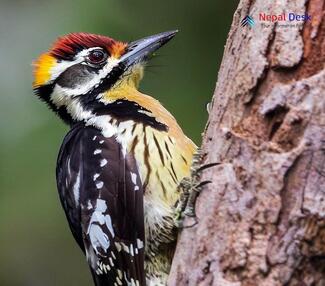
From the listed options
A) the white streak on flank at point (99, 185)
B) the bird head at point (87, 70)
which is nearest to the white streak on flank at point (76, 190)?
the white streak on flank at point (99, 185)

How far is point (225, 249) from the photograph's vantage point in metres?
2.92

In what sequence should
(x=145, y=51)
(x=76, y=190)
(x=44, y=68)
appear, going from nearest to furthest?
(x=76, y=190)
(x=145, y=51)
(x=44, y=68)

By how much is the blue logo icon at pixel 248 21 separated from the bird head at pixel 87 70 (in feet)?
3.97

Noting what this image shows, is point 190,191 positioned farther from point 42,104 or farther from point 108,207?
point 42,104

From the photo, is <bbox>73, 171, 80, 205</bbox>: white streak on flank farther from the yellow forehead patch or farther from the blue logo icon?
the blue logo icon

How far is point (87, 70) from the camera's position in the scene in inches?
172

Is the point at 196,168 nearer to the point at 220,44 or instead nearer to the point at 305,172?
the point at 305,172

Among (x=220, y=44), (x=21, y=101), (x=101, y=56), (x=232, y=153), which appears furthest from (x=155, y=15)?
(x=232, y=153)

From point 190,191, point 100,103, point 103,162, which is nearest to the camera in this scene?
point 190,191

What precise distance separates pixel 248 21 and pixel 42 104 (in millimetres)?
3078

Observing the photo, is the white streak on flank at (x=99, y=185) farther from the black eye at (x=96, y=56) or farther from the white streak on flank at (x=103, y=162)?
the black eye at (x=96, y=56)

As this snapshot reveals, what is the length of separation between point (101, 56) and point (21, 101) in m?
1.83

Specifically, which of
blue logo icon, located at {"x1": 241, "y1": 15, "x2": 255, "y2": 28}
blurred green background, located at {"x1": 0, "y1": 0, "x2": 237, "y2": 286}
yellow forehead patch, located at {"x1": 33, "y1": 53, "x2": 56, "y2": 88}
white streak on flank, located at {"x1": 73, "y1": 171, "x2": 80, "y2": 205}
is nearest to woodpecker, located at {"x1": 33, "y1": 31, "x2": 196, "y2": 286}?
white streak on flank, located at {"x1": 73, "y1": 171, "x2": 80, "y2": 205}

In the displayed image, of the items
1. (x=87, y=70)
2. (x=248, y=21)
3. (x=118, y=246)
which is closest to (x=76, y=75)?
(x=87, y=70)
